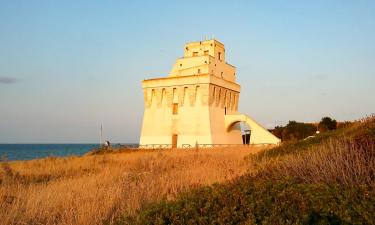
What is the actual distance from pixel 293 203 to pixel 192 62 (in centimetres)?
3749

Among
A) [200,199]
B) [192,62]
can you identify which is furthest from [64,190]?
[192,62]

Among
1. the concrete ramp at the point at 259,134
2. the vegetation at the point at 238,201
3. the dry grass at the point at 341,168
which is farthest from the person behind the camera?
the concrete ramp at the point at 259,134

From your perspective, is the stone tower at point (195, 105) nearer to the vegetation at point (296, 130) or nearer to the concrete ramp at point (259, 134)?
the concrete ramp at point (259, 134)

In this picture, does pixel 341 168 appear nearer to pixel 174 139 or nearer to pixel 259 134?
pixel 259 134

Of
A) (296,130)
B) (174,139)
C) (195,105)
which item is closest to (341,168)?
(195,105)

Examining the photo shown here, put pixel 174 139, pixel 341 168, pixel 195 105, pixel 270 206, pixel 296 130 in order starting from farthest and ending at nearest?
pixel 296 130 < pixel 174 139 < pixel 195 105 < pixel 341 168 < pixel 270 206

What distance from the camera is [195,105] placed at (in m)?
39.3

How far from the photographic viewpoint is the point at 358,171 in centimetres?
666

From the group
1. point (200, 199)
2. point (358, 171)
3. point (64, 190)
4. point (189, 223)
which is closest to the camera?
point (189, 223)

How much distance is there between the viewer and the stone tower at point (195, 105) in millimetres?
38562

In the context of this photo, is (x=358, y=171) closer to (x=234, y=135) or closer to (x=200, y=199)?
(x=200, y=199)

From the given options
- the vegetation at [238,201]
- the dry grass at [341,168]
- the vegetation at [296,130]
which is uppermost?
the vegetation at [296,130]

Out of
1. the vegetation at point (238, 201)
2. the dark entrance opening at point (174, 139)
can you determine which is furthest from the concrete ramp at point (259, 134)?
the vegetation at point (238, 201)

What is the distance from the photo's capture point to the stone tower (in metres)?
38.6
